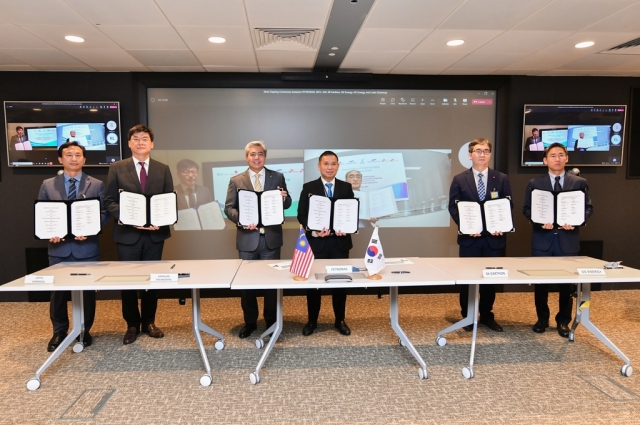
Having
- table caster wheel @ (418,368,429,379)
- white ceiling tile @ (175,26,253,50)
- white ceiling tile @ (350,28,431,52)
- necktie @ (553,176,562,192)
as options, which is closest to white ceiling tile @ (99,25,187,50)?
white ceiling tile @ (175,26,253,50)

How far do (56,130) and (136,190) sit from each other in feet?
6.64

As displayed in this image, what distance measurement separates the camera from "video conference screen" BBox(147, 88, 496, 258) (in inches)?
195

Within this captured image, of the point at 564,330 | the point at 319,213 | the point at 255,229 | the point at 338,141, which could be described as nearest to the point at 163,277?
the point at 255,229

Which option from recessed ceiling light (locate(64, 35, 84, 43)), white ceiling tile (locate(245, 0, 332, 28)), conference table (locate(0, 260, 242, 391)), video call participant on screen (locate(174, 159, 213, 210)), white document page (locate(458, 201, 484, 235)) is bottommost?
conference table (locate(0, 260, 242, 391))

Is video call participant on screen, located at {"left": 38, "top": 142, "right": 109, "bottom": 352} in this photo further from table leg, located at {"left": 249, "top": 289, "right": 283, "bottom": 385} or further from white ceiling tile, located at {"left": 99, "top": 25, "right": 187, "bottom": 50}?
table leg, located at {"left": 249, "top": 289, "right": 283, "bottom": 385}

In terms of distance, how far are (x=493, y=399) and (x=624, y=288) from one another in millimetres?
3856

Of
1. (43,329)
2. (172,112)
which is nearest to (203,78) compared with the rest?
(172,112)

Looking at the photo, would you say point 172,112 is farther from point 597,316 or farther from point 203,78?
point 597,316

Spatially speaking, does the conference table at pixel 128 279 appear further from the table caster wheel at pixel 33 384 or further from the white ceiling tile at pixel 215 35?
the white ceiling tile at pixel 215 35

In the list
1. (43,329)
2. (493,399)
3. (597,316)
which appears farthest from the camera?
(597,316)

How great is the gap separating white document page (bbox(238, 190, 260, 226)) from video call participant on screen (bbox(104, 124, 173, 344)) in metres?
0.68

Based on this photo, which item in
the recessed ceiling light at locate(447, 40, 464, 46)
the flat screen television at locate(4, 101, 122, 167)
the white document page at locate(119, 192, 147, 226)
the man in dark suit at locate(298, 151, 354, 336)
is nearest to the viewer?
the white document page at locate(119, 192, 147, 226)

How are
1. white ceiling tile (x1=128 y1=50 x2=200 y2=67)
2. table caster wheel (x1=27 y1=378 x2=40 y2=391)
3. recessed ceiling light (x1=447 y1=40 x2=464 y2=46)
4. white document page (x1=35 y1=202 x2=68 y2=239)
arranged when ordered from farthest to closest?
white ceiling tile (x1=128 y1=50 x2=200 y2=67) → recessed ceiling light (x1=447 y1=40 x2=464 y2=46) → white document page (x1=35 y1=202 x2=68 y2=239) → table caster wheel (x1=27 y1=378 x2=40 y2=391)

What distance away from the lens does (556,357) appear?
325cm
